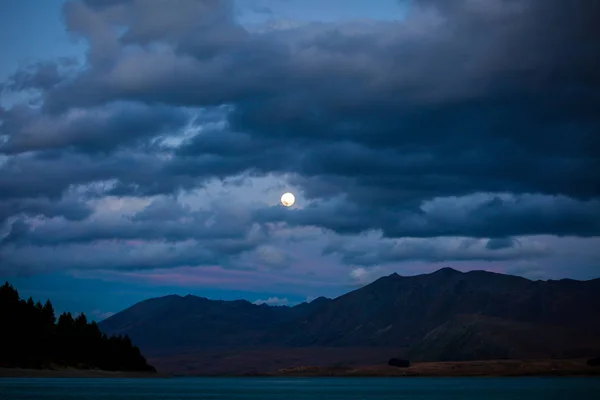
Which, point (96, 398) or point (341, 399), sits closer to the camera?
point (96, 398)

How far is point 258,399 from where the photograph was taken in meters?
181

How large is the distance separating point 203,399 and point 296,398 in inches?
809

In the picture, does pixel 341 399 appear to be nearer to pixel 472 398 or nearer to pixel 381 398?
pixel 381 398

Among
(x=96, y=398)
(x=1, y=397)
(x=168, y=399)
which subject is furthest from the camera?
(x=168, y=399)

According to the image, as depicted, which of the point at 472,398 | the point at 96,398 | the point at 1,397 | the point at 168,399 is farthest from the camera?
the point at 472,398

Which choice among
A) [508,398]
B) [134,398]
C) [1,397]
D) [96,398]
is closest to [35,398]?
[1,397]

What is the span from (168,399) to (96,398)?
1881cm

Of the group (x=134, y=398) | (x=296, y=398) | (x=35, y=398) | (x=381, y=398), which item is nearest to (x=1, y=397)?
(x=35, y=398)

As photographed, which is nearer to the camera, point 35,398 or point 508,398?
point 35,398

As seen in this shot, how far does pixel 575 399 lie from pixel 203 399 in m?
77.9

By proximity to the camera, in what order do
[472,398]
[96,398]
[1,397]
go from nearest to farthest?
[1,397] < [96,398] < [472,398]

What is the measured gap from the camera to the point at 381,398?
620ft

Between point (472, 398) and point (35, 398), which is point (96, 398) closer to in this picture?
point (35, 398)

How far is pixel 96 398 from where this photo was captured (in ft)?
534
